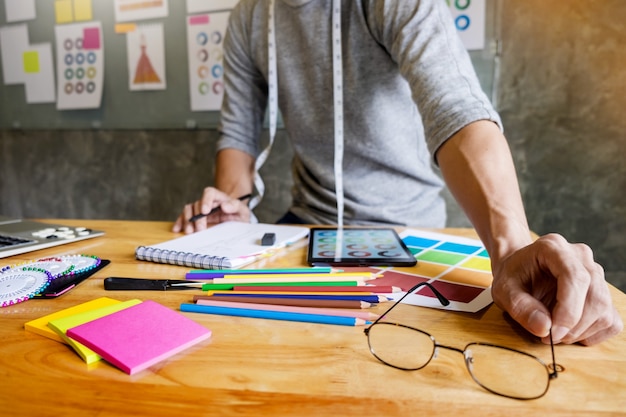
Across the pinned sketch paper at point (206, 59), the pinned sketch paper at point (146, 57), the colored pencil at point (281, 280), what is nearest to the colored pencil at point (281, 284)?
the colored pencil at point (281, 280)

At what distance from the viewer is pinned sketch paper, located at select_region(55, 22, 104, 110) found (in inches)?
66.4

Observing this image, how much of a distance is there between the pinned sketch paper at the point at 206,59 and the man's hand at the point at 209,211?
80cm

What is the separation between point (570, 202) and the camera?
1.38m

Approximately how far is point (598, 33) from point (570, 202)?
0.51 meters

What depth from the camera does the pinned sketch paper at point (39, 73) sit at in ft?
5.79

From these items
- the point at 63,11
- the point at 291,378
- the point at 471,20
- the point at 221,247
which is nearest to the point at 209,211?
the point at 221,247

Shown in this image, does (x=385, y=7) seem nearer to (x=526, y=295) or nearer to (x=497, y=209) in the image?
(x=497, y=209)

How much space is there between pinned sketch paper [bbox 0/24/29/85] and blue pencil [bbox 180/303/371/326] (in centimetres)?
190

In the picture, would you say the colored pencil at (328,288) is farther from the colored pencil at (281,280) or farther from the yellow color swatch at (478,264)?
the yellow color swatch at (478,264)

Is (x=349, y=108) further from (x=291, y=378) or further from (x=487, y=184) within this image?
(x=291, y=378)

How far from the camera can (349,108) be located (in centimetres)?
98

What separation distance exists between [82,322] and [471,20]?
53.8 inches

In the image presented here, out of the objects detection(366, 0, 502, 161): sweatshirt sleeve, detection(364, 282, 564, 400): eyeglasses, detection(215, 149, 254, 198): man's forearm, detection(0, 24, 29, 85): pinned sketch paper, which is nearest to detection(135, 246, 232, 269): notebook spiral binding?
detection(364, 282, 564, 400): eyeglasses

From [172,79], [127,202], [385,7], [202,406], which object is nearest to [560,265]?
[202,406]
